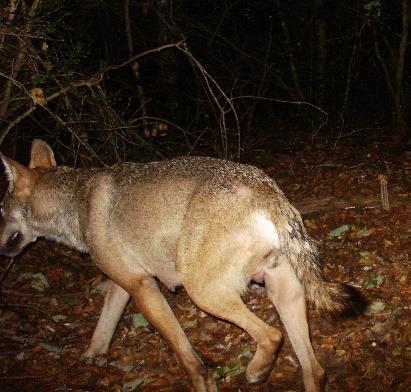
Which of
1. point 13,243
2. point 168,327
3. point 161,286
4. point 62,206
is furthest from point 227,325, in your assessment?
point 13,243

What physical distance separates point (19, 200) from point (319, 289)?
368 centimetres

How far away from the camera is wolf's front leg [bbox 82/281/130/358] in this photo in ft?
17.0

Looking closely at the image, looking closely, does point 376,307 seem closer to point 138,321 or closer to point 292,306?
point 292,306

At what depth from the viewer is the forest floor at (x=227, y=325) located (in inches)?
166

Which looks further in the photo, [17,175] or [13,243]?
[13,243]

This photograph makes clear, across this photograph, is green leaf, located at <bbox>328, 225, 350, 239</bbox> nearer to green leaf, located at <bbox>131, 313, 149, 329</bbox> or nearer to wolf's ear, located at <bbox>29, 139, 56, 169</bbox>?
green leaf, located at <bbox>131, 313, 149, 329</bbox>

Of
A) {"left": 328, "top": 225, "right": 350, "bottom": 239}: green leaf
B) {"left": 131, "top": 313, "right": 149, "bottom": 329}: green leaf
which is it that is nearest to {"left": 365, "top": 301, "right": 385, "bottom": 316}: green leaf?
{"left": 328, "top": 225, "right": 350, "bottom": 239}: green leaf

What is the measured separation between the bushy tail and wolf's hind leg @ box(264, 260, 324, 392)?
100 millimetres

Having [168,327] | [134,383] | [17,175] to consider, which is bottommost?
[134,383]

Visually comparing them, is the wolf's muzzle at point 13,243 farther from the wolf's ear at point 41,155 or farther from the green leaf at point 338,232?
the green leaf at point 338,232

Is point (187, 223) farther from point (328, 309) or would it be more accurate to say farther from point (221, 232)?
point (328, 309)

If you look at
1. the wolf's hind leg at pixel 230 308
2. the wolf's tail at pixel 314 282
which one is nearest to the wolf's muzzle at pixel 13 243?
the wolf's hind leg at pixel 230 308

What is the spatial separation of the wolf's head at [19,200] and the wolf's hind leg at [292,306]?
3.10 meters

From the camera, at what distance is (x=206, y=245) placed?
373cm
